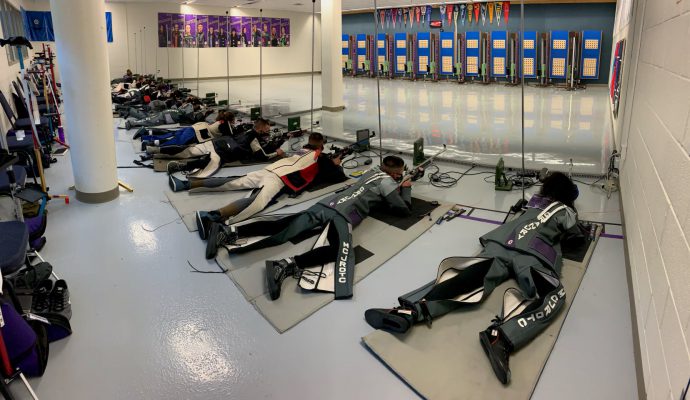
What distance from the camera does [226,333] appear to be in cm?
242

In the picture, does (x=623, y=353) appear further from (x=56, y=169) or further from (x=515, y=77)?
(x=515, y=77)

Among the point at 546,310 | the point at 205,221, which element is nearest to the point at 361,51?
the point at 205,221

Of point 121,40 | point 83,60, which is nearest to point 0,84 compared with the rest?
point 83,60

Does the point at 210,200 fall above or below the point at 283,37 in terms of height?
below

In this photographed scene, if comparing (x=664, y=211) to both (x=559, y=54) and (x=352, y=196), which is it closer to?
(x=352, y=196)

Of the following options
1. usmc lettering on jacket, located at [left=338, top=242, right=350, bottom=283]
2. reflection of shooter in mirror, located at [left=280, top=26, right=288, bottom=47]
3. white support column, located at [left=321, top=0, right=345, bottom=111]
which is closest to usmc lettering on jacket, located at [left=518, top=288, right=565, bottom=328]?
usmc lettering on jacket, located at [left=338, top=242, right=350, bottom=283]

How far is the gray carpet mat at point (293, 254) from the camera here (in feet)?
8.46

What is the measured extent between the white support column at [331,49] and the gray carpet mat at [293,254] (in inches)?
239

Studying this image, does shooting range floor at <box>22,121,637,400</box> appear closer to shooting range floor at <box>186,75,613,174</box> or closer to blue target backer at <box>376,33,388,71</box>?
shooting range floor at <box>186,75,613,174</box>

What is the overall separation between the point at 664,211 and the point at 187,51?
16.4m

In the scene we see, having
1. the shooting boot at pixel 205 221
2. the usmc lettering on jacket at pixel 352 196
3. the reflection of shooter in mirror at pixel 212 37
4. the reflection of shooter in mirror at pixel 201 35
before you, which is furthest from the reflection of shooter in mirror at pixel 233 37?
the usmc lettering on jacket at pixel 352 196

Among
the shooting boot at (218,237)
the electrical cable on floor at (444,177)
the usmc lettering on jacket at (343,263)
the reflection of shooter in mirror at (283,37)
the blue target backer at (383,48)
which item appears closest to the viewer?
the usmc lettering on jacket at (343,263)

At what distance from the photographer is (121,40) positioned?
47.6 ft

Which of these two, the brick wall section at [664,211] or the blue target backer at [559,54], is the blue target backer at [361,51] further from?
the brick wall section at [664,211]
